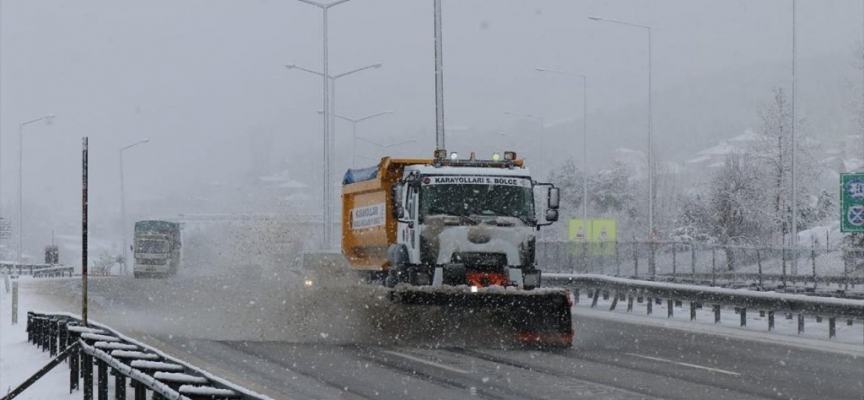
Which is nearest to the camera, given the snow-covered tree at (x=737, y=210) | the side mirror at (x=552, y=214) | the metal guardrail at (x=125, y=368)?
the metal guardrail at (x=125, y=368)

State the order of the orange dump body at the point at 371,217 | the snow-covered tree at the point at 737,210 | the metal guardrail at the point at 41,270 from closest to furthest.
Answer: the orange dump body at the point at 371,217 < the metal guardrail at the point at 41,270 < the snow-covered tree at the point at 737,210

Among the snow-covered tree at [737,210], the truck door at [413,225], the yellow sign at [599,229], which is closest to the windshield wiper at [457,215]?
the truck door at [413,225]

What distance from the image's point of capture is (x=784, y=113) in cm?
6862

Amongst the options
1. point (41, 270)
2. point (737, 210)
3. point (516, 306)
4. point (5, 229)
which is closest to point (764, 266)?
point (516, 306)

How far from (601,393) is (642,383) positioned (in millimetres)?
1244

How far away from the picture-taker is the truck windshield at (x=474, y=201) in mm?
20750

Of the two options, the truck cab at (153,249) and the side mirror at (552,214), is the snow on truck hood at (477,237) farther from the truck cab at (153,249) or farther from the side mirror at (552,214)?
the truck cab at (153,249)

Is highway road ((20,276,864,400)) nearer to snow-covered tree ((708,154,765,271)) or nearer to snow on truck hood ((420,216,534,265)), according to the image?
snow on truck hood ((420,216,534,265))

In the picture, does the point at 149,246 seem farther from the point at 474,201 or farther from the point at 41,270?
the point at 474,201

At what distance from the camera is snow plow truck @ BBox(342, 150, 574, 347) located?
19.4m

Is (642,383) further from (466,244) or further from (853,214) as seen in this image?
(853,214)

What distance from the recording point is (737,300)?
23.8m

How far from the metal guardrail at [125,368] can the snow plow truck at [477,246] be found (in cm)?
523

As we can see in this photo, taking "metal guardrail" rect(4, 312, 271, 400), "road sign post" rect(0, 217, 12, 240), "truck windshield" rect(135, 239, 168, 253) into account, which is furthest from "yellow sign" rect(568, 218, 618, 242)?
"metal guardrail" rect(4, 312, 271, 400)
